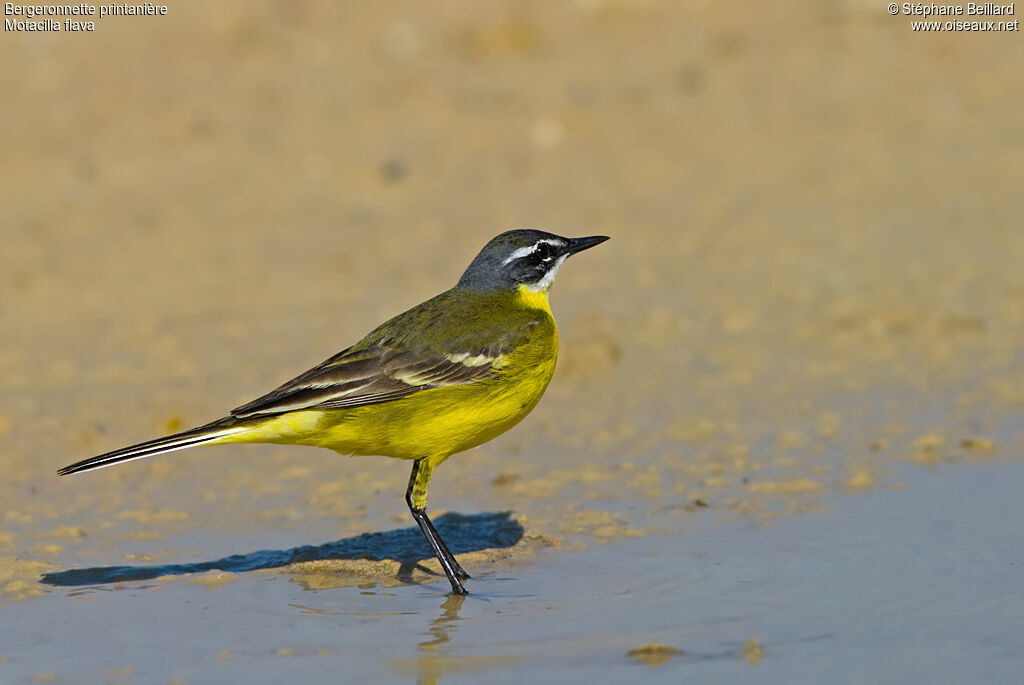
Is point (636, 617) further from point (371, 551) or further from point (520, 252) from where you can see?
point (520, 252)

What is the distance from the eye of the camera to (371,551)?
27.9ft

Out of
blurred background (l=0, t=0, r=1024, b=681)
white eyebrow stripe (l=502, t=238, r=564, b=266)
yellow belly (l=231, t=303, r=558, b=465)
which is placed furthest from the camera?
blurred background (l=0, t=0, r=1024, b=681)

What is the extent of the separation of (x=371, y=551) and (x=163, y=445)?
A: 5.30ft

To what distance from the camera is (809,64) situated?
16.5 m

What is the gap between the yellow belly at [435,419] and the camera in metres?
7.91

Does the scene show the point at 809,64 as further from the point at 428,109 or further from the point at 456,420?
the point at 456,420

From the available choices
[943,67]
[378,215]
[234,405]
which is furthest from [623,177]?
[234,405]

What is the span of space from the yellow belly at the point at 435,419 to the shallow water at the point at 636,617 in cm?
75

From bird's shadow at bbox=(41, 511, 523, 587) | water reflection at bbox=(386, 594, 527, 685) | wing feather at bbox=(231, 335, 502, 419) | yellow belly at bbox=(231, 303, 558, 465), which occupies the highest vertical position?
wing feather at bbox=(231, 335, 502, 419)

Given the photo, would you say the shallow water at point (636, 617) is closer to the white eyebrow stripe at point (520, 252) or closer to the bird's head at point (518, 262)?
the bird's head at point (518, 262)

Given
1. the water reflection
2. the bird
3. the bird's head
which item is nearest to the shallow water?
the water reflection

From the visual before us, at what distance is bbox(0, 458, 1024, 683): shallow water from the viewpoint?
6547 millimetres

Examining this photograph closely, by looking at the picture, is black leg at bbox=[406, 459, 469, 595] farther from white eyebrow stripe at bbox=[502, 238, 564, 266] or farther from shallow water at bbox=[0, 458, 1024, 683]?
white eyebrow stripe at bbox=[502, 238, 564, 266]

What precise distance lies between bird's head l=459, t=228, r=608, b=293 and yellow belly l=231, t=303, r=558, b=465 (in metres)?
0.82
